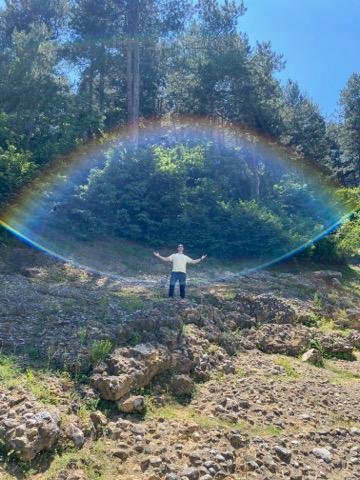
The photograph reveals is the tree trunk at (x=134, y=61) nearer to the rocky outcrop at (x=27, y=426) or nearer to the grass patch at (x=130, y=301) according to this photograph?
the grass patch at (x=130, y=301)

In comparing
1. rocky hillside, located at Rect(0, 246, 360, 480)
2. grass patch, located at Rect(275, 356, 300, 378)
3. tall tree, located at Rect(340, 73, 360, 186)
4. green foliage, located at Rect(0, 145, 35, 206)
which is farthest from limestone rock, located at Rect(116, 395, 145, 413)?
tall tree, located at Rect(340, 73, 360, 186)

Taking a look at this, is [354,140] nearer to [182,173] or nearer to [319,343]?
[182,173]

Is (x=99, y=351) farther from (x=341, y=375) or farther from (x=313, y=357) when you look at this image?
(x=341, y=375)

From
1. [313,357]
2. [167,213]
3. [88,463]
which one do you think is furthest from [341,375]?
[167,213]

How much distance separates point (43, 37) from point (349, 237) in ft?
49.1

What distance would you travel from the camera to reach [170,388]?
647 centimetres

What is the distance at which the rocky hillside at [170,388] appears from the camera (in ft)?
15.9

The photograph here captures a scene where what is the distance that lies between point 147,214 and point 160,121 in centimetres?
1053

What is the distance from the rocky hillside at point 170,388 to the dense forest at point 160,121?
6.78 m

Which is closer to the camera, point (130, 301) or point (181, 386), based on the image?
point (181, 386)

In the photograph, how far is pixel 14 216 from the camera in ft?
47.8

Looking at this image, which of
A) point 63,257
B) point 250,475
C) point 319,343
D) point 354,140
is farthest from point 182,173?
point 354,140

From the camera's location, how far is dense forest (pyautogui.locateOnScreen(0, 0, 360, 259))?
1711cm

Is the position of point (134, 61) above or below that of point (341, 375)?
above
